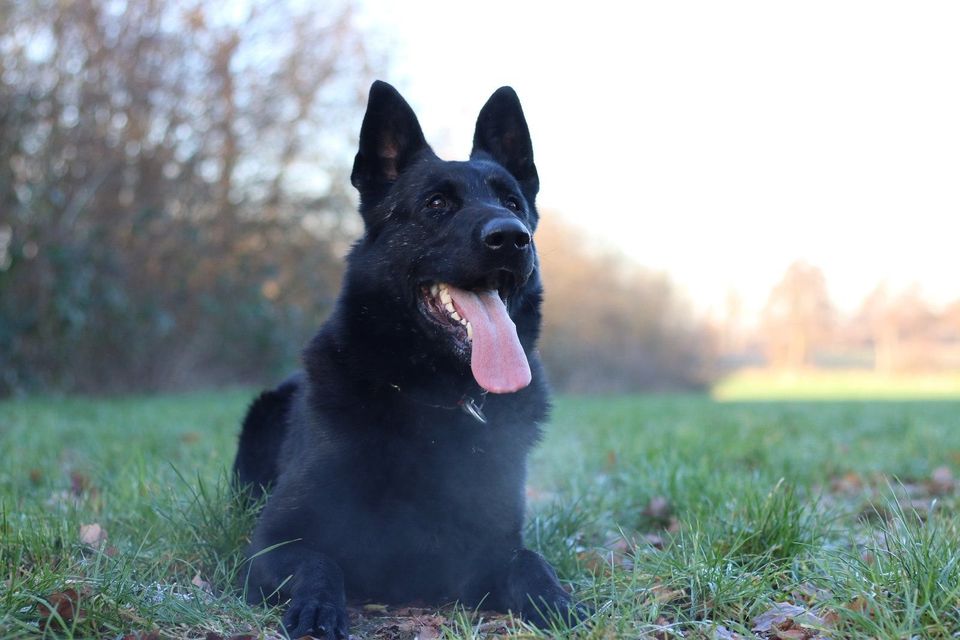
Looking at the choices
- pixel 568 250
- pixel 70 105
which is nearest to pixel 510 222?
pixel 70 105

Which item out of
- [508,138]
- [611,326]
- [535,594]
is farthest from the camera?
[611,326]

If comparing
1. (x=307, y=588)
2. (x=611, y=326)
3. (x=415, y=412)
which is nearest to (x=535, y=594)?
(x=307, y=588)

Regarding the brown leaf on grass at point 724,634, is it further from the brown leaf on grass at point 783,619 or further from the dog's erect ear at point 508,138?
the dog's erect ear at point 508,138

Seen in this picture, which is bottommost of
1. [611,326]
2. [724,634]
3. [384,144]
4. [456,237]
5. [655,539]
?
[611,326]

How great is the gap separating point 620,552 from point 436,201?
4.90ft

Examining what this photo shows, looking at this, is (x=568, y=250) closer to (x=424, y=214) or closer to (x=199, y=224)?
(x=199, y=224)

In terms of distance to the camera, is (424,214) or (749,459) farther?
(749,459)

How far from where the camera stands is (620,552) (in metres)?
3.04

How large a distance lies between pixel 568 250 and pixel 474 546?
67.0 ft

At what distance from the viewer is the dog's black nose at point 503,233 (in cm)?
280

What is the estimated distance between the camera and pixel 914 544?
2258mm

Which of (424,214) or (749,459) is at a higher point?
(424,214)

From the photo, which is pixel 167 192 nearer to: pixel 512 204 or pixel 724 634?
pixel 512 204

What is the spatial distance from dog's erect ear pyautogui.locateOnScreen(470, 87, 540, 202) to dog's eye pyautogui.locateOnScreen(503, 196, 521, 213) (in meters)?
0.30
